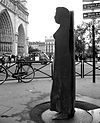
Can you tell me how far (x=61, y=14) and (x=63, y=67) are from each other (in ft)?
3.22

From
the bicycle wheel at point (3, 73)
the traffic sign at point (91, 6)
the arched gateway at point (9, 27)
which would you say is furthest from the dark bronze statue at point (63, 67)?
the arched gateway at point (9, 27)

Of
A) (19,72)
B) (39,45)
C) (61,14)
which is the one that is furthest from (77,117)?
(39,45)

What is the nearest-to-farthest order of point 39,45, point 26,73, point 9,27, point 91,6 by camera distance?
point 91,6 → point 26,73 → point 9,27 → point 39,45

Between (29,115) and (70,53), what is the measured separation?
1.51m

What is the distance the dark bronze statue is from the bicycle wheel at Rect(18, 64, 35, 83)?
172 inches

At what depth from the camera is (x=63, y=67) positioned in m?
3.00

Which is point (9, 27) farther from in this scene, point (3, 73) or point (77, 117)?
point (77, 117)

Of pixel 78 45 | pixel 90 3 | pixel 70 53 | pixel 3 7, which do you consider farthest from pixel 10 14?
pixel 70 53

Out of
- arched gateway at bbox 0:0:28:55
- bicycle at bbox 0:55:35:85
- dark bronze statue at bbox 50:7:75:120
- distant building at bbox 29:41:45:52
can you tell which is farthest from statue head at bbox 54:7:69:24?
distant building at bbox 29:41:45:52

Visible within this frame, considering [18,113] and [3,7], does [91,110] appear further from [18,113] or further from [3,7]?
[3,7]

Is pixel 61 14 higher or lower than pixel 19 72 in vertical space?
higher

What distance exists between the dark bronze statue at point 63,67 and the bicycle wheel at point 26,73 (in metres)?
4.38

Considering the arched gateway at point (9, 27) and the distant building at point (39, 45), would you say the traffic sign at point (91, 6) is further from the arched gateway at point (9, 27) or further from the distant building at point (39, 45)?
the distant building at point (39, 45)

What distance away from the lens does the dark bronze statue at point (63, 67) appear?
2979 millimetres
